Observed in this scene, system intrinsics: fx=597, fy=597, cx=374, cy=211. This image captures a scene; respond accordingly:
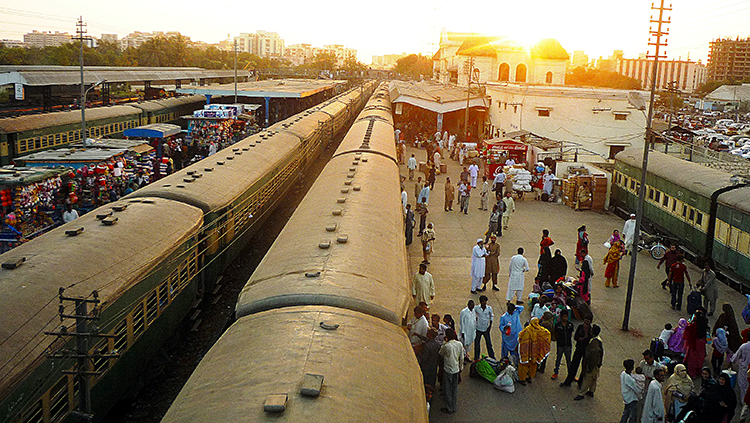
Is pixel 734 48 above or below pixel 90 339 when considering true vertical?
above

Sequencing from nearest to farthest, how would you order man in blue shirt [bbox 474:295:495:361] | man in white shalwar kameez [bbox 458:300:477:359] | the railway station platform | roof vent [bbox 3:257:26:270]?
roof vent [bbox 3:257:26:270]
the railway station platform
man in white shalwar kameez [bbox 458:300:477:359]
man in blue shirt [bbox 474:295:495:361]

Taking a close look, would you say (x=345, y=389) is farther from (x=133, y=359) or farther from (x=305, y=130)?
(x=305, y=130)

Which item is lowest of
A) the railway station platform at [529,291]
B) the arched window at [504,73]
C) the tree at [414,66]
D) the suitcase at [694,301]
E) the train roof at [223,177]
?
the railway station platform at [529,291]

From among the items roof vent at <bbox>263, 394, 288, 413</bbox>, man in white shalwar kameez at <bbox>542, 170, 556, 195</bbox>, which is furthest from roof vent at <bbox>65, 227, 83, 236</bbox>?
man in white shalwar kameez at <bbox>542, 170, 556, 195</bbox>

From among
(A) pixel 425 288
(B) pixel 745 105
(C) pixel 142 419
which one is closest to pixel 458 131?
(A) pixel 425 288

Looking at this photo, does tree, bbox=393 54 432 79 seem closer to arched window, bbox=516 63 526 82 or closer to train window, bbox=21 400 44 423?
arched window, bbox=516 63 526 82

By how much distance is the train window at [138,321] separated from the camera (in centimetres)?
807

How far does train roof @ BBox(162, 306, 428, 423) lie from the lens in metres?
4.73

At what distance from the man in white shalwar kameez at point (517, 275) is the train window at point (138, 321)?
7.55m

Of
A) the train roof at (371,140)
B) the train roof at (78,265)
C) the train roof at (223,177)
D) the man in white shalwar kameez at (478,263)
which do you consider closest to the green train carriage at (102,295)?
the train roof at (78,265)

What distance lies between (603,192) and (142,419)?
18.9 meters

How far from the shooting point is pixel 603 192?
22750 mm

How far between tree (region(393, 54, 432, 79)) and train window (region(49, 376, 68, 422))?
5354 inches

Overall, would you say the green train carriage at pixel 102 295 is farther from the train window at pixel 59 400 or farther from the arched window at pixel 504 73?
the arched window at pixel 504 73
